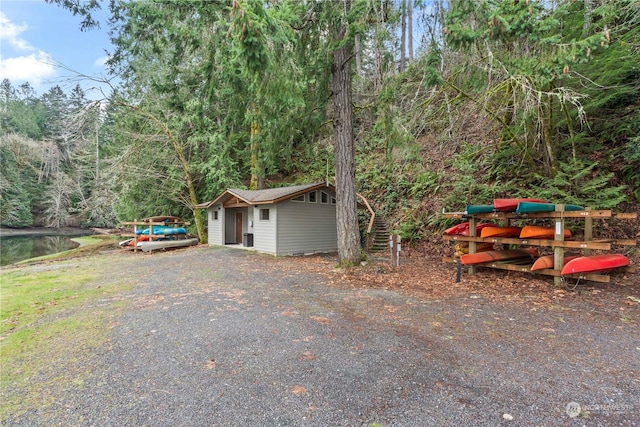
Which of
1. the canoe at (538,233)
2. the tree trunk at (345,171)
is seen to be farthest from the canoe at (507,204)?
the tree trunk at (345,171)

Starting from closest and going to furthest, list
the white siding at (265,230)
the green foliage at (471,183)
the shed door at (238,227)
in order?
the green foliage at (471,183) < the white siding at (265,230) < the shed door at (238,227)

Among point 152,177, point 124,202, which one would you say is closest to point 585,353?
point 152,177

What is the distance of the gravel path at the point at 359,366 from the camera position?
7.09 ft

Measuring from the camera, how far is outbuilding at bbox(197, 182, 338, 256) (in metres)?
11.2

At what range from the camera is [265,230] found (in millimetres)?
11742

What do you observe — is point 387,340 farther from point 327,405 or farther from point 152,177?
point 152,177

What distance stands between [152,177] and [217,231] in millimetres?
4855

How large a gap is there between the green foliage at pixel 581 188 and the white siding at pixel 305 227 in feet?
24.1

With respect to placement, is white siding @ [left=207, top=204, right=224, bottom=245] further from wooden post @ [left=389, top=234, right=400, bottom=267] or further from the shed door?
wooden post @ [left=389, top=234, right=400, bottom=267]

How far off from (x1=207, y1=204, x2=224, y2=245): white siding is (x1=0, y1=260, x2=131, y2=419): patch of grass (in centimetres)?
751

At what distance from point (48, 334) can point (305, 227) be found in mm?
8772

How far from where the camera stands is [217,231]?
14.6 metres

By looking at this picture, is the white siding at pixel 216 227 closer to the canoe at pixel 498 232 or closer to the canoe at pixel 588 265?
the canoe at pixel 498 232

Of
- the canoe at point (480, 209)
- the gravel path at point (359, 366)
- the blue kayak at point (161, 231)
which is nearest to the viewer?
the gravel path at point (359, 366)
